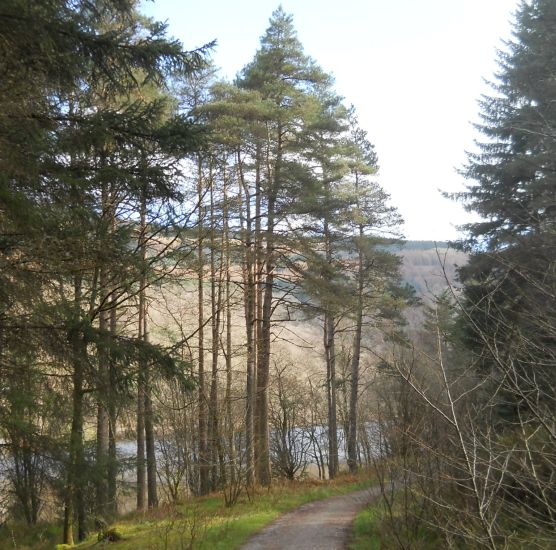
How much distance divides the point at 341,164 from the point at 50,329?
13.1 meters

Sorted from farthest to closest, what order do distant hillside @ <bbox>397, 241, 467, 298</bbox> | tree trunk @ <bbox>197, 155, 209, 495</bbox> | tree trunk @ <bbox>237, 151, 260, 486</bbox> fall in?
tree trunk @ <bbox>237, 151, 260, 486</bbox> → tree trunk @ <bbox>197, 155, 209, 495</bbox> → distant hillside @ <bbox>397, 241, 467, 298</bbox>

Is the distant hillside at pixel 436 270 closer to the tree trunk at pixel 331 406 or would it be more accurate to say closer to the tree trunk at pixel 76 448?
the tree trunk at pixel 76 448

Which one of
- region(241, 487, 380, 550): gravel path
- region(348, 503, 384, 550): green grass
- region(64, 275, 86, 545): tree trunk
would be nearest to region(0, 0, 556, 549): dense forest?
region(64, 275, 86, 545): tree trunk

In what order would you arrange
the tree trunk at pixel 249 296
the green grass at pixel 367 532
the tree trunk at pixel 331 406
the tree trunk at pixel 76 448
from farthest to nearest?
the tree trunk at pixel 331 406 → the tree trunk at pixel 249 296 → the green grass at pixel 367 532 → the tree trunk at pixel 76 448

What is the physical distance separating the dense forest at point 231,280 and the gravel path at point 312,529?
1618mm

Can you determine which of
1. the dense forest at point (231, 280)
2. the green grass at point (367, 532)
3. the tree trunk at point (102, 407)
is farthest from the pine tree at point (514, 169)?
the tree trunk at point (102, 407)

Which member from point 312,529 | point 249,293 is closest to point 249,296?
point 249,293

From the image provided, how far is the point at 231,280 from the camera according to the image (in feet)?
47.3

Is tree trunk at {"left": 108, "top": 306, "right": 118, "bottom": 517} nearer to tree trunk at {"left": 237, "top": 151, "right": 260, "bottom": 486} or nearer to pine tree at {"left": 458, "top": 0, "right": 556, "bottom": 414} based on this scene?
tree trunk at {"left": 237, "top": 151, "right": 260, "bottom": 486}

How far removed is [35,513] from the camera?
1723 centimetres

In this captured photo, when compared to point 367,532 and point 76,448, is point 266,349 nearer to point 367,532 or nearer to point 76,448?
point 367,532

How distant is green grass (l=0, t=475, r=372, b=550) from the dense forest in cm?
53

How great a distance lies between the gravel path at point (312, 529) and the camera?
29.9 ft

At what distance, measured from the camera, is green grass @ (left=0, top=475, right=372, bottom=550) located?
8.75 m
